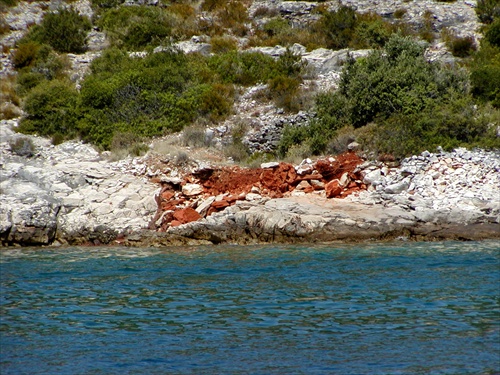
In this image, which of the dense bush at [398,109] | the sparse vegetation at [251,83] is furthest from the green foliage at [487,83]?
the dense bush at [398,109]

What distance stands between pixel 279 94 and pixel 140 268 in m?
14.9

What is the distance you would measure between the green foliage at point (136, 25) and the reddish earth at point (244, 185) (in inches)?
599

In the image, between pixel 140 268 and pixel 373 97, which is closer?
pixel 140 268

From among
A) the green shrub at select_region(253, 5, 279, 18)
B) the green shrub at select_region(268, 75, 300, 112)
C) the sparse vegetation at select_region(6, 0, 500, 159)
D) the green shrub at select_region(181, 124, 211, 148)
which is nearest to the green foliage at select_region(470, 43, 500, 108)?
the sparse vegetation at select_region(6, 0, 500, 159)

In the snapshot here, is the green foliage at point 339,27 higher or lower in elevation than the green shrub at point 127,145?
higher

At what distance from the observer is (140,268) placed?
1616cm

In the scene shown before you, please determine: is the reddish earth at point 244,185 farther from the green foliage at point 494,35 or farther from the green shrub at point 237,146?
the green foliage at point 494,35

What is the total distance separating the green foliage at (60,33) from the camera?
3706cm

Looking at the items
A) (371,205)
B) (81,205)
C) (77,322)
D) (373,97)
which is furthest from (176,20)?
(77,322)

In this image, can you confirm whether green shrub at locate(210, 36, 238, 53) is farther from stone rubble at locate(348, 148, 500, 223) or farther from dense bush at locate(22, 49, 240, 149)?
stone rubble at locate(348, 148, 500, 223)

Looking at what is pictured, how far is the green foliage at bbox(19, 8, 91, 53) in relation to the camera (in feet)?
122

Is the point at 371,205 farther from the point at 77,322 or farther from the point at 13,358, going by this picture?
the point at 13,358

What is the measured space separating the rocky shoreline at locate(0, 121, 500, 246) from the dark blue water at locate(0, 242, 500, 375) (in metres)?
1.24

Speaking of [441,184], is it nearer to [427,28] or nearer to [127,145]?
[127,145]
